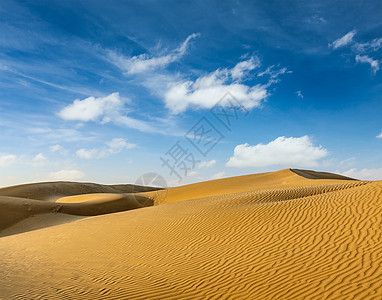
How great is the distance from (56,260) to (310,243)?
8785mm

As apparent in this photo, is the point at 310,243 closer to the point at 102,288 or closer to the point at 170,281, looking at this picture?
the point at 170,281

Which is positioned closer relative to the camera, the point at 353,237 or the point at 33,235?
the point at 353,237

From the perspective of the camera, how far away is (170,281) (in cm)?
686

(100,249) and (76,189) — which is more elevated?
(76,189)

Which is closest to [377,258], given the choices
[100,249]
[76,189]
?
[100,249]

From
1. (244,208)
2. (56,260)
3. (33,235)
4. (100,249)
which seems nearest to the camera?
(56,260)

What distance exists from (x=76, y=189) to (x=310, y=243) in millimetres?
49140

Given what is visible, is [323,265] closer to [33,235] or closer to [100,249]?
[100,249]

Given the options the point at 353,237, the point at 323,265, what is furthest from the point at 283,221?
the point at 323,265

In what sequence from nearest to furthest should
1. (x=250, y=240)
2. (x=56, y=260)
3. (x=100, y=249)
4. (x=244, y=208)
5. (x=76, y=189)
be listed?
(x=250, y=240), (x=56, y=260), (x=100, y=249), (x=244, y=208), (x=76, y=189)

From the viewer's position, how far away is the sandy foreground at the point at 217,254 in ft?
19.7

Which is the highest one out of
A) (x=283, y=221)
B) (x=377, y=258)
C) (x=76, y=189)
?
(x=76, y=189)

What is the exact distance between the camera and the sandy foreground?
6.02 metres

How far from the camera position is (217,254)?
859 cm
